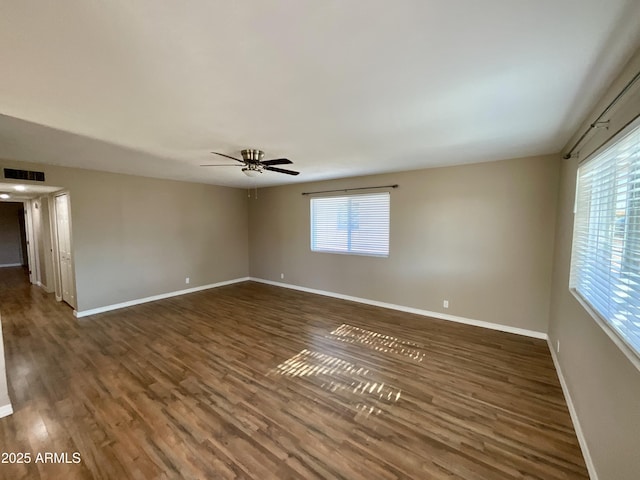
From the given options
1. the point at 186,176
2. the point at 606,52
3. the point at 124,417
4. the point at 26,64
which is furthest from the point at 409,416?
the point at 186,176

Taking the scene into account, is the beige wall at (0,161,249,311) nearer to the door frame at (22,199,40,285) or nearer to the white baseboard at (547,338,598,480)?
the door frame at (22,199,40,285)

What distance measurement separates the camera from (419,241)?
4402 mm

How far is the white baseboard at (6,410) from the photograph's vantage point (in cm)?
212

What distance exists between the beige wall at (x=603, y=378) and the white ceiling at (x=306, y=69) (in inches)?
11.1

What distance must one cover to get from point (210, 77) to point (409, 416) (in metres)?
2.86

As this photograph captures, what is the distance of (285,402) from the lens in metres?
2.29

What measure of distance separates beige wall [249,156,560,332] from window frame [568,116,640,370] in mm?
1113

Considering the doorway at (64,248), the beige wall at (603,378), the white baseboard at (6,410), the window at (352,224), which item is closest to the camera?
the beige wall at (603,378)

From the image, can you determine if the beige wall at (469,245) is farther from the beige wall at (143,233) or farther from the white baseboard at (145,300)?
the white baseboard at (145,300)

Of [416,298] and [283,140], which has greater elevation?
[283,140]

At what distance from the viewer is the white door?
448cm

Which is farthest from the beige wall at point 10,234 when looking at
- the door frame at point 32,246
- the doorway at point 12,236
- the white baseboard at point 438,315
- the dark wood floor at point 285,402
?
the white baseboard at point 438,315

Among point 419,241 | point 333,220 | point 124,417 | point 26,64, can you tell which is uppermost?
point 26,64

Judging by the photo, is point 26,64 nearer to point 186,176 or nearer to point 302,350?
point 302,350
